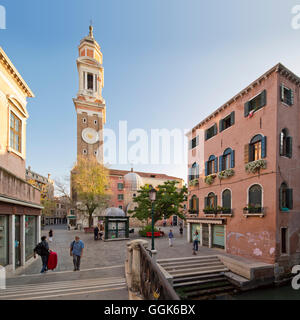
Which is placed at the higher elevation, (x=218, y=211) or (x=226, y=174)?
(x=226, y=174)

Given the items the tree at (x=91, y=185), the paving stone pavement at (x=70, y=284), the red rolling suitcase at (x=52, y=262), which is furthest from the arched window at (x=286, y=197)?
the tree at (x=91, y=185)

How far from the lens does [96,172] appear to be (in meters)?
31.8

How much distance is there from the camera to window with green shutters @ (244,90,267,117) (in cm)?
1341

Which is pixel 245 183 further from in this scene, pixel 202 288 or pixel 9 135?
pixel 9 135

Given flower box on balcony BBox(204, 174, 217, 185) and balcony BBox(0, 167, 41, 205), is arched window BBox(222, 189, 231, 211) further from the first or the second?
balcony BBox(0, 167, 41, 205)

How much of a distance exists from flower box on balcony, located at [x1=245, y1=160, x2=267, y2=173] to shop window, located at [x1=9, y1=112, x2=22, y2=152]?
15311mm

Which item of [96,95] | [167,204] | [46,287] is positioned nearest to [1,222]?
[46,287]

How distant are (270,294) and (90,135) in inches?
1583

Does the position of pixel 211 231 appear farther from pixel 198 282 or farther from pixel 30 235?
pixel 30 235

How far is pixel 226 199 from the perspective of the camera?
1597 centimetres

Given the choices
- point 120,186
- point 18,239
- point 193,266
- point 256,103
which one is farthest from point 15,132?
point 120,186

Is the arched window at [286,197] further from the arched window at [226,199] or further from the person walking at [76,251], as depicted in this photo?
the person walking at [76,251]

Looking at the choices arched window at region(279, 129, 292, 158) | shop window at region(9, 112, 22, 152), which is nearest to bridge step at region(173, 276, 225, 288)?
arched window at region(279, 129, 292, 158)

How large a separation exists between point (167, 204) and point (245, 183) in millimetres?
11977
